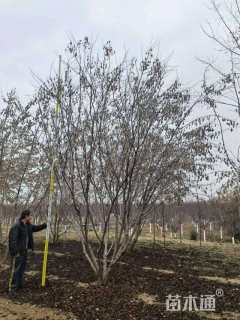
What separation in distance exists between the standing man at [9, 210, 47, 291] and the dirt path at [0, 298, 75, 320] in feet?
2.62

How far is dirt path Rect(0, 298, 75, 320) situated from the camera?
5219 mm

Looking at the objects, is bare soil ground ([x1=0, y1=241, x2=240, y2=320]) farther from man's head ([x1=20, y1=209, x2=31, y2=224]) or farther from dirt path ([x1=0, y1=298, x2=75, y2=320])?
man's head ([x1=20, y1=209, x2=31, y2=224])

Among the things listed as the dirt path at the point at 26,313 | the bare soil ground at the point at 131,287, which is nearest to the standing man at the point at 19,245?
the bare soil ground at the point at 131,287

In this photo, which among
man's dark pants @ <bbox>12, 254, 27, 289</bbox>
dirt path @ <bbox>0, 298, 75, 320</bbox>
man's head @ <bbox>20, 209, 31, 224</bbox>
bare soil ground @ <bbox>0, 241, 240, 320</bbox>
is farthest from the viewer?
man's head @ <bbox>20, 209, 31, 224</bbox>

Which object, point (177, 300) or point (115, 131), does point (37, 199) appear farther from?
point (177, 300)

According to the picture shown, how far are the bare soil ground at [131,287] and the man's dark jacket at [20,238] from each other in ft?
2.14

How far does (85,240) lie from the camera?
693 cm

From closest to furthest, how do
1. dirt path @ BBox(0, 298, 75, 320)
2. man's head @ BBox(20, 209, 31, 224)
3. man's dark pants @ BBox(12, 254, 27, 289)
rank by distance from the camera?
dirt path @ BBox(0, 298, 75, 320) < man's dark pants @ BBox(12, 254, 27, 289) < man's head @ BBox(20, 209, 31, 224)

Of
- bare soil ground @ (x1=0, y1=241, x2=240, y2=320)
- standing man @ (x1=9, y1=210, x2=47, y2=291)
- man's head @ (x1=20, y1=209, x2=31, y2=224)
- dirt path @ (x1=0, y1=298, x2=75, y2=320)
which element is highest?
man's head @ (x1=20, y1=209, x2=31, y2=224)

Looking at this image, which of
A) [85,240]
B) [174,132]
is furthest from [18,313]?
[174,132]

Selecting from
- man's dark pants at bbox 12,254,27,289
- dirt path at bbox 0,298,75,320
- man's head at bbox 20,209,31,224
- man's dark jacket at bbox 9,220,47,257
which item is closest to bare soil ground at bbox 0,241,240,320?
dirt path at bbox 0,298,75,320

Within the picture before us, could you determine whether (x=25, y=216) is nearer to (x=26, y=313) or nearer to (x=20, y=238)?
(x=20, y=238)

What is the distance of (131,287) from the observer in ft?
21.1

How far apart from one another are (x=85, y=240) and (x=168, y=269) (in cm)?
227
